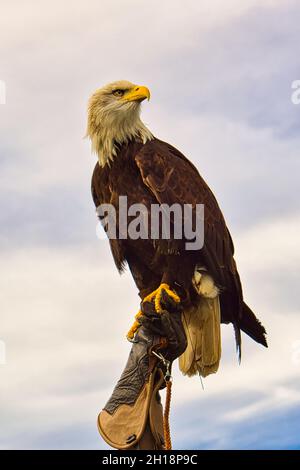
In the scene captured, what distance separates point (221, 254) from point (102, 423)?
176 centimetres

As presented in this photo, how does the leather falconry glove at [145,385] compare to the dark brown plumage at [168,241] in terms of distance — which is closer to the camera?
the leather falconry glove at [145,385]

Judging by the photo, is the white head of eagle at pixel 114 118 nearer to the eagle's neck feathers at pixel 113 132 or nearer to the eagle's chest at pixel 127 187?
the eagle's neck feathers at pixel 113 132

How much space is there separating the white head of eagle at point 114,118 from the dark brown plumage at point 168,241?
0.09 metres

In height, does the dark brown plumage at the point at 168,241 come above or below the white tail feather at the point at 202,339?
above

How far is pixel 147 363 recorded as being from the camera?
18.1ft

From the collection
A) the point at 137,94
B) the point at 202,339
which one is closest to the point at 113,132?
the point at 137,94

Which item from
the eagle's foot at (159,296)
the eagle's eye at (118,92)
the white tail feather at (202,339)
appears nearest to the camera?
the eagle's foot at (159,296)

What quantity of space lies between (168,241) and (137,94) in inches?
54.0

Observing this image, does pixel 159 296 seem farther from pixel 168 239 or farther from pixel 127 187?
pixel 127 187

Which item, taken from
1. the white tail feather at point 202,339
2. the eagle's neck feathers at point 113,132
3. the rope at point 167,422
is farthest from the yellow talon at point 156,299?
the eagle's neck feathers at point 113,132

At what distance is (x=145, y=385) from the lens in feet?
17.8

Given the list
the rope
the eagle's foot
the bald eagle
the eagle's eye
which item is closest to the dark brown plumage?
the bald eagle

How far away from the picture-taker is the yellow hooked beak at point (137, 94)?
630cm

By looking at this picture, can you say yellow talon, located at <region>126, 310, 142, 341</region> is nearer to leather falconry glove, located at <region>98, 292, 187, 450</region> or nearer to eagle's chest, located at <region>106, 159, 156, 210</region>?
leather falconry glove, located at <region>98, 292, 187, 450</region>
